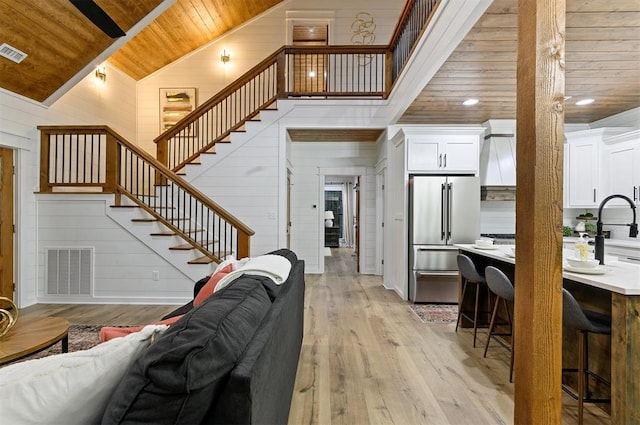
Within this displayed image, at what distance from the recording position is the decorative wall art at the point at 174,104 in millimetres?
6887

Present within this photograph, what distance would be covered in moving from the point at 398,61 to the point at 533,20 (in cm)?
364

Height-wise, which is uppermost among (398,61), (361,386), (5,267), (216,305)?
(398,61)

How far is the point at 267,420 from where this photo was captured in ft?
3.51

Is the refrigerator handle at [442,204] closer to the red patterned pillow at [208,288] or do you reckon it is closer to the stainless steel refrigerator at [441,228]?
the stainless steel refrigerator at [441,228]

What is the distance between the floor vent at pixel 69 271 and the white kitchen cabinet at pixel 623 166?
279 inches

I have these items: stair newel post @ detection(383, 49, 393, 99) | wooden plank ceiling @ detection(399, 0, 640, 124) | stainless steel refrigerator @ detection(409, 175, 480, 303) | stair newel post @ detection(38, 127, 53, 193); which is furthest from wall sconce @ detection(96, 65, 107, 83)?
stainless steel refrigerator @ detection(409, 175, 480, 303)

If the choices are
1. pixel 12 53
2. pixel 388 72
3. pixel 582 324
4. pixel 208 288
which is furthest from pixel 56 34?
pixel 582 324

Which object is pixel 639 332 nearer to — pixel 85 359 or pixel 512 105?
pixel 85 359

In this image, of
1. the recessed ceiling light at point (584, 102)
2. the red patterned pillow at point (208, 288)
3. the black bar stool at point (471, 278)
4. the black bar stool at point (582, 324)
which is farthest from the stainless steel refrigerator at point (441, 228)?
the red patterned pillow at point (208, 288)

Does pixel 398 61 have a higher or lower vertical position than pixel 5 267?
higher

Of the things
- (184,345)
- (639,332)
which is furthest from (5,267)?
(639,332)

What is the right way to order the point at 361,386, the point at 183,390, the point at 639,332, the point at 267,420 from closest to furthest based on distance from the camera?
the point at 183,390 → the point at 267,420 → the point at 639,332 → the point at 361,386

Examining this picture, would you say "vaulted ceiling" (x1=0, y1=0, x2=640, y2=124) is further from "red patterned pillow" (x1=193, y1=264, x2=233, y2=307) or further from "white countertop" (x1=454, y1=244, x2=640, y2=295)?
"red patterned pillow" (x1=193, y1=264, x2=233, y2=307)

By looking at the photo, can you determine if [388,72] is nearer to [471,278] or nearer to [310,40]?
[310,40]
